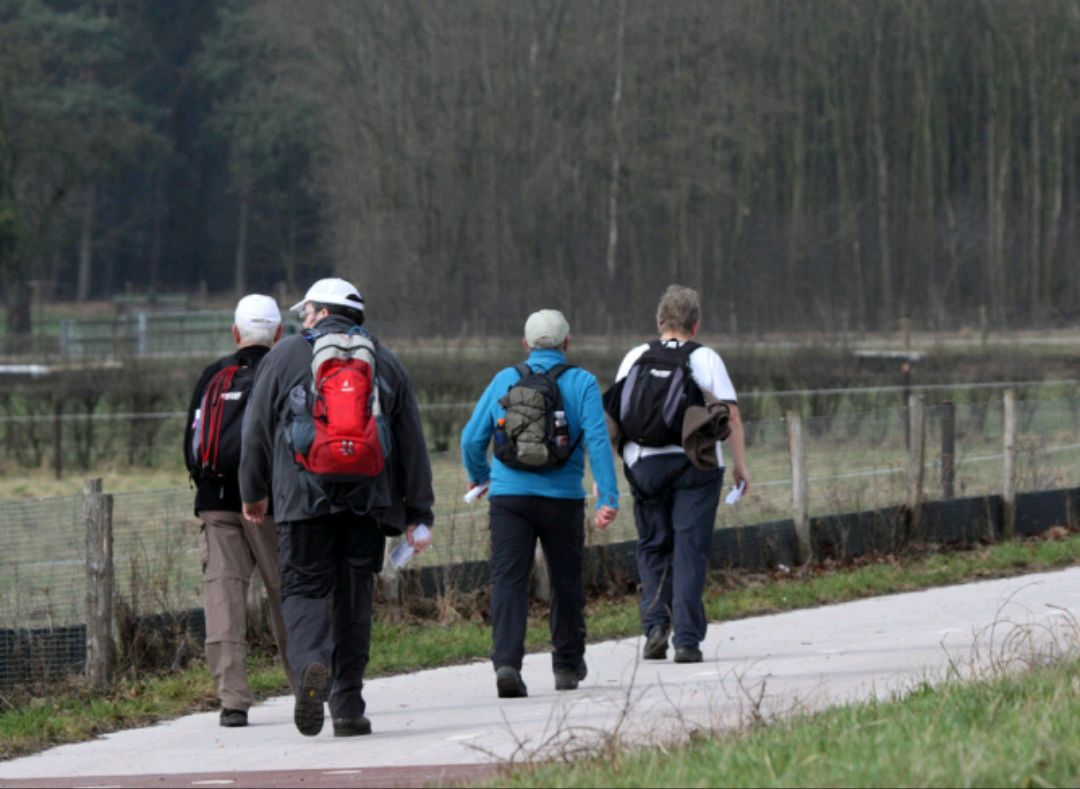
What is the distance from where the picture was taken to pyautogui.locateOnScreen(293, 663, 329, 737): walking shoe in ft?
25.4

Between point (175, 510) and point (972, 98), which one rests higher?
point (972, 98)

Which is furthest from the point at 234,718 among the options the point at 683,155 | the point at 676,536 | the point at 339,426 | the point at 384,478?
the point at 683,155

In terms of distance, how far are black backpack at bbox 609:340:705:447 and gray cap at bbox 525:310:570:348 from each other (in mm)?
843

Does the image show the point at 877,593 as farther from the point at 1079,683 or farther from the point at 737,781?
the point at 737,781

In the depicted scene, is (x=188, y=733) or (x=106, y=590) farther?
(x=106, y=590)

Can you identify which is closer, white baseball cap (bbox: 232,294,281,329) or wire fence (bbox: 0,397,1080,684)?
white baseball cap (bbox: 232,294,281,329)

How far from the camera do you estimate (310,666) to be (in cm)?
774

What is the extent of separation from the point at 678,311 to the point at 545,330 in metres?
1.05

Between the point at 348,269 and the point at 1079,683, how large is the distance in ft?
183

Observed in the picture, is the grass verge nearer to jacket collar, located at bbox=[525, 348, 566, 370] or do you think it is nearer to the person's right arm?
the person's right arm

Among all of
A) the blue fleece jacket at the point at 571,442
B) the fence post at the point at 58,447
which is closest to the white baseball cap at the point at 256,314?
the blue fleece jacket at the point at 571,442

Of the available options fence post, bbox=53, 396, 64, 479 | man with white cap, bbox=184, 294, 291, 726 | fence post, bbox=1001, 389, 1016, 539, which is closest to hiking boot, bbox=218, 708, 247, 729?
man with white cap, bbox=184, 294, 291, 726

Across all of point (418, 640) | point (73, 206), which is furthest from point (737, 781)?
point (73, 206)

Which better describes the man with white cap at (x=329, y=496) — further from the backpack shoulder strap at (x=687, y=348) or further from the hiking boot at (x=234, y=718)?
the backpack shoulder strap at (x=687, y=348)
